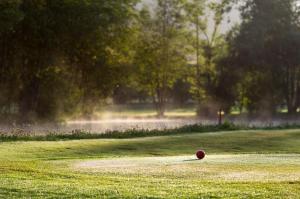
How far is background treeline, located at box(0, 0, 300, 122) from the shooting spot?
48.4 metres

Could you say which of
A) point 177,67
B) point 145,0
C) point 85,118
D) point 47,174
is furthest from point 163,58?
point 47,174

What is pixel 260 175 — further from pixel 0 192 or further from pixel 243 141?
pixel 243 141

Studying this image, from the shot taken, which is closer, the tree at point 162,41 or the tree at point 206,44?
the tree at point 162,41

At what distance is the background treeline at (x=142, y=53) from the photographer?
159ft

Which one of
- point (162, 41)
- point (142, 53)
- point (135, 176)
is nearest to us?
point (135, 176)

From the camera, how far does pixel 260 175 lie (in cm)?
1548

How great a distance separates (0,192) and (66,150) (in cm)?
1223

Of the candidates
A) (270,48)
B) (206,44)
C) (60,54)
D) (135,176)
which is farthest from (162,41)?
(135,176)

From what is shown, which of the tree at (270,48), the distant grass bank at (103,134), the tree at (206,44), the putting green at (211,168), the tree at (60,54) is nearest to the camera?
the putting green at (211,168)

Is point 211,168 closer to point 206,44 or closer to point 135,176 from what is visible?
point 135,176

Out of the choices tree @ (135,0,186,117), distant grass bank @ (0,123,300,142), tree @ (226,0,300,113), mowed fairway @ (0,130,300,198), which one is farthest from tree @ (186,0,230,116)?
mowed fairway @ (0,130,300,198)

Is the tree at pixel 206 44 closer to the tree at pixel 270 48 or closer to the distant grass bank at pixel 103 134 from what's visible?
the tree at pixel 270 48

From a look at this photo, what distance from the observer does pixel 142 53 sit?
207 ft

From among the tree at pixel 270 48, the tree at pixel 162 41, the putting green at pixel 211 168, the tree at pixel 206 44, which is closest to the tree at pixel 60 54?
the tree at pixel 162 41
